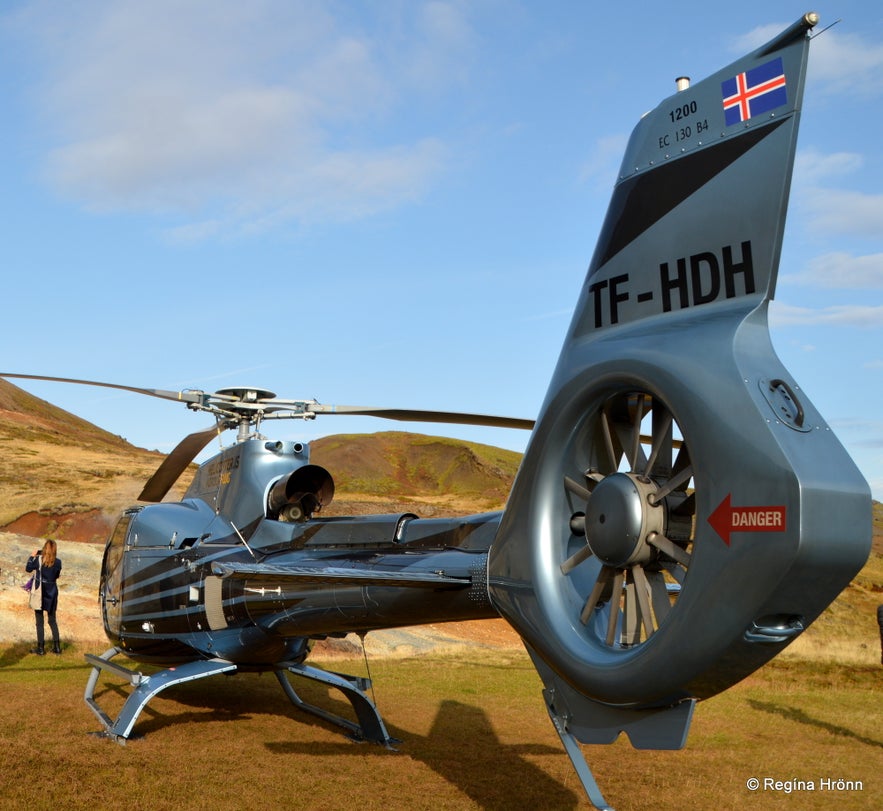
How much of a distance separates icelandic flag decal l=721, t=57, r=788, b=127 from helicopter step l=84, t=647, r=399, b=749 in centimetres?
798

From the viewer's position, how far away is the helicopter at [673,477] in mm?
4117

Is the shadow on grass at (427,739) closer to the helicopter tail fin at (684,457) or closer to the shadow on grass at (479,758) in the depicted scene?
the shadow on grass at (479,758)

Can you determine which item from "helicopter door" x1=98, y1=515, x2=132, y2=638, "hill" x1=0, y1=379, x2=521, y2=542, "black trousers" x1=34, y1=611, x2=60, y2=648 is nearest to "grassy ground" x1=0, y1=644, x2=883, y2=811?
"black trousers" x1=34, y1=611, x2=60, y2=648

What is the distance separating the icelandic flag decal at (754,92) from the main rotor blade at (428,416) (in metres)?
4.59

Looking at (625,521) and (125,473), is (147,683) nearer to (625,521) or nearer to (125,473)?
(625,521)

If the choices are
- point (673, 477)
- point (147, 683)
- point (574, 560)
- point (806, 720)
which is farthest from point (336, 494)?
point (673, 477)

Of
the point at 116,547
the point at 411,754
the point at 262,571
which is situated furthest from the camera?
the point at 116,547

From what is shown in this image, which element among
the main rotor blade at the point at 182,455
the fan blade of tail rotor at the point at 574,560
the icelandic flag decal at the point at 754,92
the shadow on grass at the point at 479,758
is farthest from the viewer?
the main rotor blade at the point at 182,455

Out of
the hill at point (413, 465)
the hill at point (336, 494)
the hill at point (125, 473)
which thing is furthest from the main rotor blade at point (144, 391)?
the hill at point (413, 465)

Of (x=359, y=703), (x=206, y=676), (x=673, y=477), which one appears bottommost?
(x=359, y=703)

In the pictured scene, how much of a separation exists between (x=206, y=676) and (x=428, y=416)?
152 inches

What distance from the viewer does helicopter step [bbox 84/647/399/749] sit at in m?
9.70

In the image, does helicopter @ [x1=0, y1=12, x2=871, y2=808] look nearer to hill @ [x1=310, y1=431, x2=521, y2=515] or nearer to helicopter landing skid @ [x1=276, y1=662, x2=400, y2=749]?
helicopter landing skid @ [x1=276, y1=662, x2=400, y2=749]

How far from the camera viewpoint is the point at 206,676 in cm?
966
